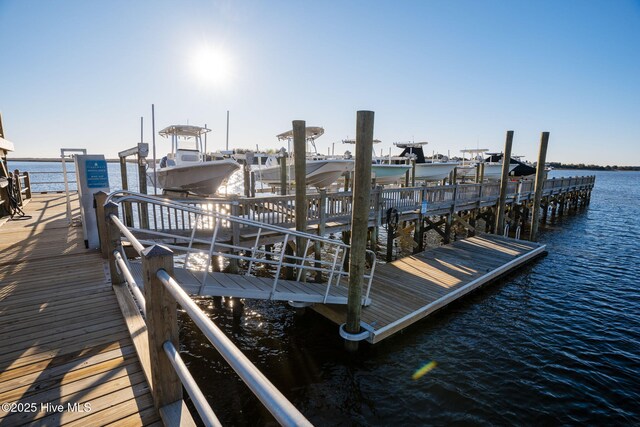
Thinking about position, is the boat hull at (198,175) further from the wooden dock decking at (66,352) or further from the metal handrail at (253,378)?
the metal handrail at (253,378)

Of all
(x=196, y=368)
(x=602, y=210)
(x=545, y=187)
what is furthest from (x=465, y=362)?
(x=602, y=210)

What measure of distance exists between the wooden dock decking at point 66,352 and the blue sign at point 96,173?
7.45 ft

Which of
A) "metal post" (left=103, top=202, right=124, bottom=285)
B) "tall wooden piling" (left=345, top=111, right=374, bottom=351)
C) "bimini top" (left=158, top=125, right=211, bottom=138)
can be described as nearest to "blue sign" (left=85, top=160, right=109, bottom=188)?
"metal post" (left=103, top=202, right=124, bottom=285)

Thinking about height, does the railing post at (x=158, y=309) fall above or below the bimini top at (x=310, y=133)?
below

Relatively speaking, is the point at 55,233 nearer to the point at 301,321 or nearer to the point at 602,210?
the point at 301,321

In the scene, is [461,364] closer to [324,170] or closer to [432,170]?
[324,170]

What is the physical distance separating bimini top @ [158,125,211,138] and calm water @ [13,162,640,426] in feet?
42.5

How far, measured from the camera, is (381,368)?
7.11m

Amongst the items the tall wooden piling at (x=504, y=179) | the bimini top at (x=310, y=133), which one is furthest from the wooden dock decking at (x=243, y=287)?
the bimini top at (x=310, y=133)

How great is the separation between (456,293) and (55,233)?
37.3 feet

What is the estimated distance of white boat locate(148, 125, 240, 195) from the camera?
16250mm

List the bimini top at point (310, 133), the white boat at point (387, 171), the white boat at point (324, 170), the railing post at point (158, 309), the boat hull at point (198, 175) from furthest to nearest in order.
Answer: the white boat at point (387, 171), the bimini top at point (310, 133), the white boat at point (324, 170), the boat hull at point (198, 175), the railing post at point (158, 309)

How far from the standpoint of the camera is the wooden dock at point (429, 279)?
26.2 feet

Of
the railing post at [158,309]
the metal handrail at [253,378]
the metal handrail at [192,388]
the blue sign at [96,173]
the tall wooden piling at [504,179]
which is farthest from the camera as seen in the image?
the tall wooden piling at [504,179]
